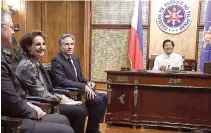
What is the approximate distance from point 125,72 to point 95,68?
2.05 m

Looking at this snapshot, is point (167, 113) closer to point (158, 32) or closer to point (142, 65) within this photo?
point (142, 65)

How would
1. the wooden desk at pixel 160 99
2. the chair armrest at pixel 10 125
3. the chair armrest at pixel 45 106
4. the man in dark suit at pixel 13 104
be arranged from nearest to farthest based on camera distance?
the chair armrest at pixel 10 125 → the man in dark suit at pixel 13 104 → the chair armrest at pixel 45 106 → the wooden desk at pixel 160 99

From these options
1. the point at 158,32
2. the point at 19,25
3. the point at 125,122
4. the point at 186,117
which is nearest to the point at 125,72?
the point at 125,122

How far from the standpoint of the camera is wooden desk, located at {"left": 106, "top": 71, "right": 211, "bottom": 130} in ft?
11.0

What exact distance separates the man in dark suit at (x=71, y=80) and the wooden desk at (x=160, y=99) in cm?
62

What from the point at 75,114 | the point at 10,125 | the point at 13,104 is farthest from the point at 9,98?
the point at 75,114

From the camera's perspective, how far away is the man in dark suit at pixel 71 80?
283 centimetres

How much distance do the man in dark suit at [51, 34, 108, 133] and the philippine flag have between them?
83.6 inches

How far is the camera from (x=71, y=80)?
293 cm

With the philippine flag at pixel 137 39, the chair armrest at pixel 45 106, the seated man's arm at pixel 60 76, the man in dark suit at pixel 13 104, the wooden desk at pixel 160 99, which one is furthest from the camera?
the philippine flag at pixel 137 39

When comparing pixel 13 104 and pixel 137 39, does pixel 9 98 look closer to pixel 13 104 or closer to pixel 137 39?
pixel 13 104

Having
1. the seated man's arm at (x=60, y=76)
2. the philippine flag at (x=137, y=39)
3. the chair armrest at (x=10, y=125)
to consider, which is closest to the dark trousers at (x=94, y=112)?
the seated man's arm at (x=60, y=76)

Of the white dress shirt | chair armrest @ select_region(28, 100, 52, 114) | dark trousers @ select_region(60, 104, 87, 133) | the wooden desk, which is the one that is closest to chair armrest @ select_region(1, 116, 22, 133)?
chair armrest @ select_region(28, 100, 52, 114)

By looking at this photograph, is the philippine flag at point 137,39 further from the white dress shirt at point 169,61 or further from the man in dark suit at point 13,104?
the man in dark suit at point 13,104
